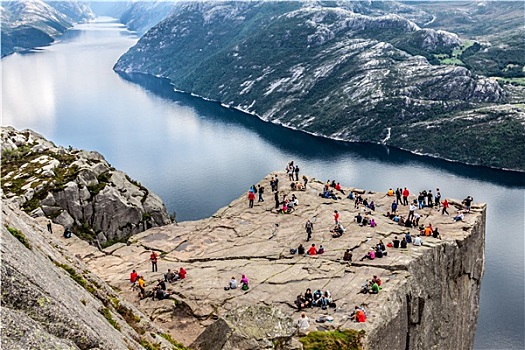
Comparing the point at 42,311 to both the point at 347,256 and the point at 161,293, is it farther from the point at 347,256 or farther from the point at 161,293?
the point at 347,256

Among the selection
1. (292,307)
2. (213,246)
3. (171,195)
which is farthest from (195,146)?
(292,307)

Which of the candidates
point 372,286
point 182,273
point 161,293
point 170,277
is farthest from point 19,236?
point 372,286

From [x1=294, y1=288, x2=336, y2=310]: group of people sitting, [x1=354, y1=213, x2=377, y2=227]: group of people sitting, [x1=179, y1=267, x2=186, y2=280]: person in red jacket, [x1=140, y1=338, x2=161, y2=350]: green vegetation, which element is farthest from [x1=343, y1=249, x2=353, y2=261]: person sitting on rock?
[x1=140, y1=338, x2=161, y2=350]: green vegetation

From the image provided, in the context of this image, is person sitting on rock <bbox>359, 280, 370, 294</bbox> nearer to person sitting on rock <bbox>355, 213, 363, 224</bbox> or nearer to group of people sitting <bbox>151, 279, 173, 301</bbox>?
person sitting on rock <bbox>355, 213, 363, 224</bbox>

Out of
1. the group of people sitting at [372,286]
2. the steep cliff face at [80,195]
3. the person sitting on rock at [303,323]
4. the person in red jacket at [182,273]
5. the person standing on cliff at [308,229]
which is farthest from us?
the steep cliff face at [80,195]

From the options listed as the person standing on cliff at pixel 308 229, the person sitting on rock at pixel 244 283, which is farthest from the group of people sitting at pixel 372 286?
the person standing on cliff at pixel 308 229

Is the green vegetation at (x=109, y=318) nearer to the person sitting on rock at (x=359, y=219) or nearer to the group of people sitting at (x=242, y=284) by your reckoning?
the group of people sitting at (x=242, y=284)

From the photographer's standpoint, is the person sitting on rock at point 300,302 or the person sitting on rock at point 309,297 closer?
the person sitting on rock at point 300,302

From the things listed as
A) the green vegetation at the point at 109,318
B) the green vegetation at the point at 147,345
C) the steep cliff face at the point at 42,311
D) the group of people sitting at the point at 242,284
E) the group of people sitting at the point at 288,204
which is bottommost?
the group of people sitting at the point at 242,284
